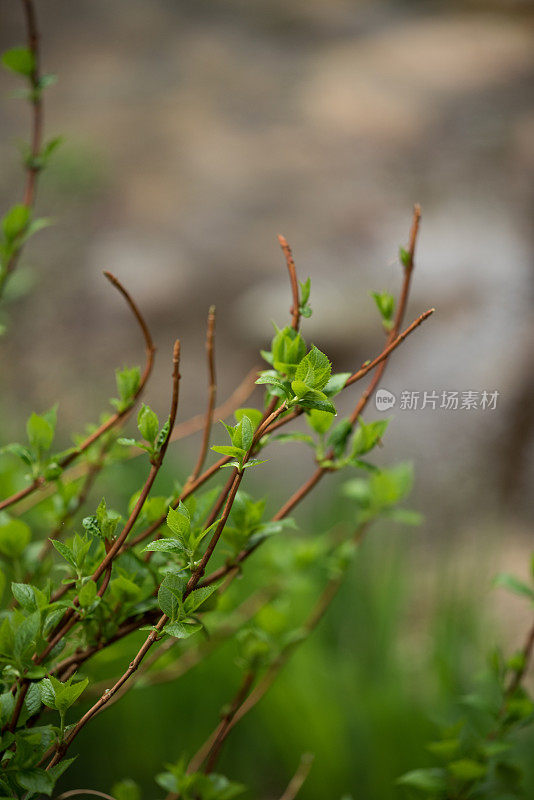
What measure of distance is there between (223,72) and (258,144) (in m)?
0.33

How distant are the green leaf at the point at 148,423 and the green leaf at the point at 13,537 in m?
0.09

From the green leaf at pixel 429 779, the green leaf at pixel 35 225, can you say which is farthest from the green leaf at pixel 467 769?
the green leaf at pixel 35 225

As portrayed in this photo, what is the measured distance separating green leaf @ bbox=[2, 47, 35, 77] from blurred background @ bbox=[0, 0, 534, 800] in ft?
0.45

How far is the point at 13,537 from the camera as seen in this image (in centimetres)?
33

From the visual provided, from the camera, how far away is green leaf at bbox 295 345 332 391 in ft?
0.82

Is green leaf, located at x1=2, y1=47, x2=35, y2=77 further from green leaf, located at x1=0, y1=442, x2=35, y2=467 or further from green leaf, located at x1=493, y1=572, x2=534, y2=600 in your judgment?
green leaf, located at x1=493, y1=572, x2=534, y2=600

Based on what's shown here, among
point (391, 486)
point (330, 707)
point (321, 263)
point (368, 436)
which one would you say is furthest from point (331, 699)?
point (321, 263)

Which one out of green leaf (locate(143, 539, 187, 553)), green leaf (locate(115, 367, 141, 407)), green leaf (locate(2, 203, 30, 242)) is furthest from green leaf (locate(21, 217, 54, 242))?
green leaf (locate(143, 539, 187, 553))

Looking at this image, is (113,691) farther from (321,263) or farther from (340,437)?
(321,263)

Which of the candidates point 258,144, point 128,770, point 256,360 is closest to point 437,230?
point 256,360

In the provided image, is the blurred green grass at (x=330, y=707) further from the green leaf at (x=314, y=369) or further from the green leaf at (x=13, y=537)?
the green leaf at (x=314, y=369)

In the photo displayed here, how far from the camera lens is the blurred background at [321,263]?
25.2 inches

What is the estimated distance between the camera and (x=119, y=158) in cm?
197

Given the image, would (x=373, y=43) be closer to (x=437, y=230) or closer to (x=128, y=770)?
(x=437, y=230)
